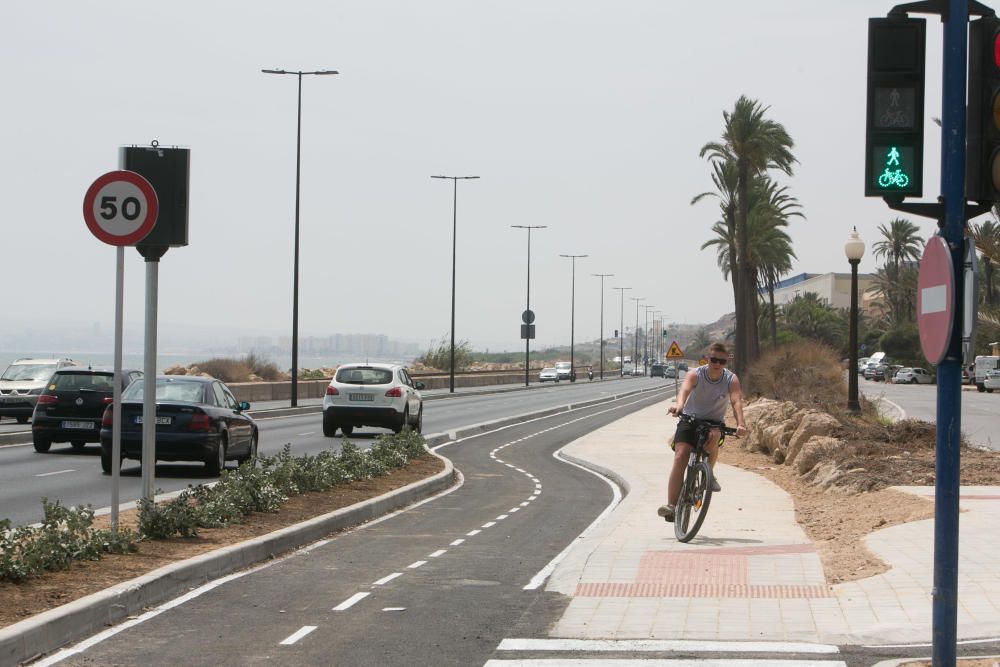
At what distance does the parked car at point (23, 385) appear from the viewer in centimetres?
3566

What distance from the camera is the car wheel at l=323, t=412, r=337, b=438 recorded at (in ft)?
104

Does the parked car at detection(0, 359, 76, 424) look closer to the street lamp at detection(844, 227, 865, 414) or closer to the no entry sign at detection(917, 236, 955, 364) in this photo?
the street lamp at detection(844, 227, 865, 414)

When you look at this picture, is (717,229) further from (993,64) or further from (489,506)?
(993,64)

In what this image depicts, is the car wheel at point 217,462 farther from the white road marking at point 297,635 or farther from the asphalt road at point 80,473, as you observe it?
the white road marking at point 297,635

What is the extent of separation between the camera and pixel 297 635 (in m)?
8.08

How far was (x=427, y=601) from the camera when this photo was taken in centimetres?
934

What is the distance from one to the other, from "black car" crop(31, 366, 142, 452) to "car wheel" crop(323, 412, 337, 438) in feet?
25.2

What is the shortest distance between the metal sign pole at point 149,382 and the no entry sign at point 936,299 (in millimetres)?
6869

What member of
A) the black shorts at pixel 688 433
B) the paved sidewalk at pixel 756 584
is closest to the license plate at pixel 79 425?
the paved sidewalk at pixel 756 584

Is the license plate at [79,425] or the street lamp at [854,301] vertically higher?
the street lamp at [854,301]

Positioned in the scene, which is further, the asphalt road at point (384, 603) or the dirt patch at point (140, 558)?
the dirt patch at point (140, 558)

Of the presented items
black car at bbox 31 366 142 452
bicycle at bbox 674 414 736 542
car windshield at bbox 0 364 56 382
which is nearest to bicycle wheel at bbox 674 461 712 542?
bicycle at bbox 674 414 736 542

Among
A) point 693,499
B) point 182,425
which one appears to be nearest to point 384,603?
point 693,499

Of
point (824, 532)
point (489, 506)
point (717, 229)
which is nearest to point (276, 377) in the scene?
point (717, 229)
